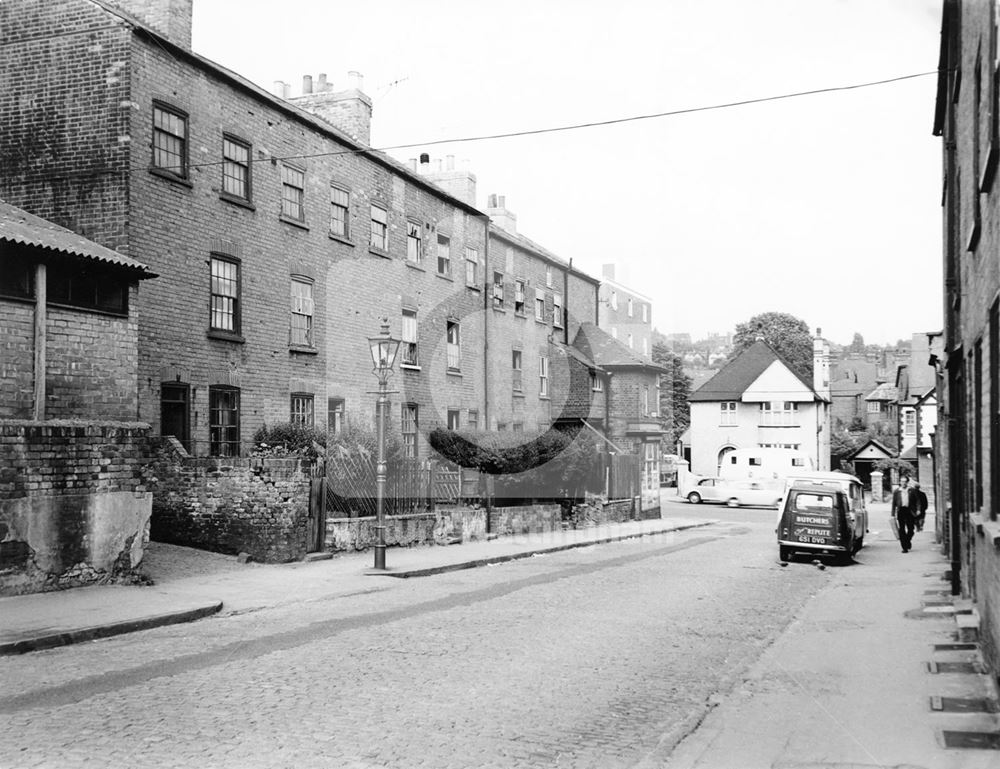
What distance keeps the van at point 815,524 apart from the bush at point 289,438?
9.91 m

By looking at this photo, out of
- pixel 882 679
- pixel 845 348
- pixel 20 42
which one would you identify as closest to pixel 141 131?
pixel 20 42

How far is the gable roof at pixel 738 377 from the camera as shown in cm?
5941

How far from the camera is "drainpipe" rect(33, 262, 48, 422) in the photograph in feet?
43.4

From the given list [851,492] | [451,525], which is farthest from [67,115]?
[851,492]

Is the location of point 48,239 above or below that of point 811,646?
above

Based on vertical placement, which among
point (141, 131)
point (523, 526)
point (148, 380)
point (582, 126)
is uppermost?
point (141, 131)

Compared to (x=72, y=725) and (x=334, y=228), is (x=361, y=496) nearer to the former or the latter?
(x=334, y=228)

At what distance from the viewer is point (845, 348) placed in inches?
6658

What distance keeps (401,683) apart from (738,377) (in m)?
54.2

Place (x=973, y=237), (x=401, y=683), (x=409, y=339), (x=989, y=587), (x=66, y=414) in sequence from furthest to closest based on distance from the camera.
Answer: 1. (x=409, y=339)
2. (x=66, y=414)
3. (x=973, y=237)
4. (x=989, y=587)
5. (x=401, y=683)

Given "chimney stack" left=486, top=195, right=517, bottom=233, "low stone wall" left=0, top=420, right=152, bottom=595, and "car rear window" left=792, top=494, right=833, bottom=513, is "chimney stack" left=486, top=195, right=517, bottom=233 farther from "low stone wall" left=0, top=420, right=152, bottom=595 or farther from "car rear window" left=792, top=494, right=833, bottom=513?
"low stone wall" left=0, top=420, right=152, bottom=595

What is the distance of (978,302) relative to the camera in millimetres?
9312

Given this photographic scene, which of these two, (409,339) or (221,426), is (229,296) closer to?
(221,426)

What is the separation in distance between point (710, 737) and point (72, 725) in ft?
14.2
